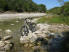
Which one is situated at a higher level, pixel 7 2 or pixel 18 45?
pixel 7 2

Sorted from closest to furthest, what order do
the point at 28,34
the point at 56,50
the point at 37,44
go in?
1. the point at 56,50
2. the point at 37,44
3. the point at 28,34

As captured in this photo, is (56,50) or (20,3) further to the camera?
(20,3)

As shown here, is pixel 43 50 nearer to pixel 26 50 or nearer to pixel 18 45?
pixel 26 50

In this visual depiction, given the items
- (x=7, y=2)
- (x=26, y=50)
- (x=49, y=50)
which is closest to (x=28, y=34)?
(x=26, y=50)

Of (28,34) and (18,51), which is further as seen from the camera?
(28,34)

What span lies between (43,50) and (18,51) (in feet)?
5.84

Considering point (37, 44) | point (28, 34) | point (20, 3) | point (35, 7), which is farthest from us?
point (35, 7)

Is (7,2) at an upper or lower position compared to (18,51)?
upper

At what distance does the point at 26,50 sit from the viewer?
34.4ft

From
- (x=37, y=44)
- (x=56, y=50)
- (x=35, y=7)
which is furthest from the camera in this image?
(x=35, y=7)

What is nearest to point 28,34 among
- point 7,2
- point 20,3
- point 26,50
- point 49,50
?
point 26,50

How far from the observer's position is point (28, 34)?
42.9 ft

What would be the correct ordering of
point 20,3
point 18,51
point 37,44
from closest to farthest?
point 18,51, point 37,44, point 20,3

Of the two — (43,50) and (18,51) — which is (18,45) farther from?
(43,50)
